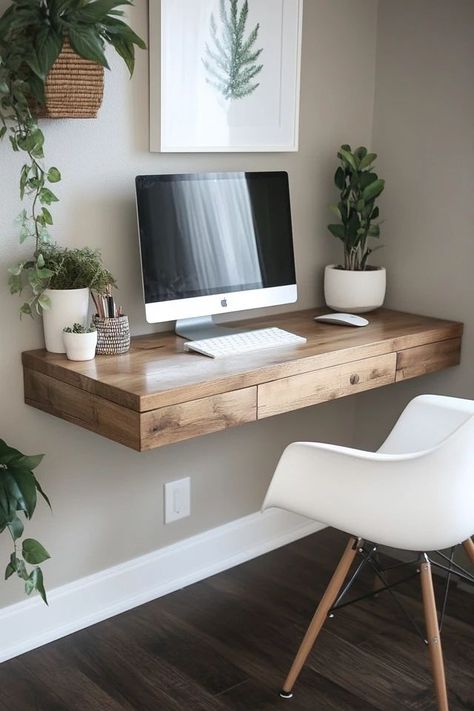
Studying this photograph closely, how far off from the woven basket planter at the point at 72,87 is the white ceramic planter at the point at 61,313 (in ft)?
1.38

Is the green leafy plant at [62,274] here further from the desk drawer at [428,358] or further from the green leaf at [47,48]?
the desk drawer at [428,358]

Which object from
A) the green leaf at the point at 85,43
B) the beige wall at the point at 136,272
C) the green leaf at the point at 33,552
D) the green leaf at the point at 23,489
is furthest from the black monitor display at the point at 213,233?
the green leaf at the point at 33,552

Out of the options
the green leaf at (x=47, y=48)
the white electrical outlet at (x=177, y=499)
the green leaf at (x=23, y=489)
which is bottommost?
the white electrical outlet at (x=177, y=499)

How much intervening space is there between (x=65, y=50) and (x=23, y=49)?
105mm

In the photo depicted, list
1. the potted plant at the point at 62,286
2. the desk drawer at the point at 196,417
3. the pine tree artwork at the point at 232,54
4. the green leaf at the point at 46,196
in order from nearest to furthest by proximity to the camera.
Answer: the desk drawer at the point at 196,417
the green leaf at the point at 46,196
the potted plant at the point at 62,286
the pine tree artwork at the point at 232,54

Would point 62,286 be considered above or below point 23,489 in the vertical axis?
above

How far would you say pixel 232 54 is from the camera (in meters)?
2.56

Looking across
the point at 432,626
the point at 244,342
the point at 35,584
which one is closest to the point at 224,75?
the point at 244,342

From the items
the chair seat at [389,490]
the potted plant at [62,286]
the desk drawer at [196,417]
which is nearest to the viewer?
the chair seat at [389,490]

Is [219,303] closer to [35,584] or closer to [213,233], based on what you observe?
[213,233]

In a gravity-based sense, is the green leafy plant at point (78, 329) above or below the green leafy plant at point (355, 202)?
below

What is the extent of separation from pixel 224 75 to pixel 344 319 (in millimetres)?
782

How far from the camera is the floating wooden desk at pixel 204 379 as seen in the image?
81.0 inches

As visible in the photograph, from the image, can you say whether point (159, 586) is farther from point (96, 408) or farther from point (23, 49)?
point (23, 49)
